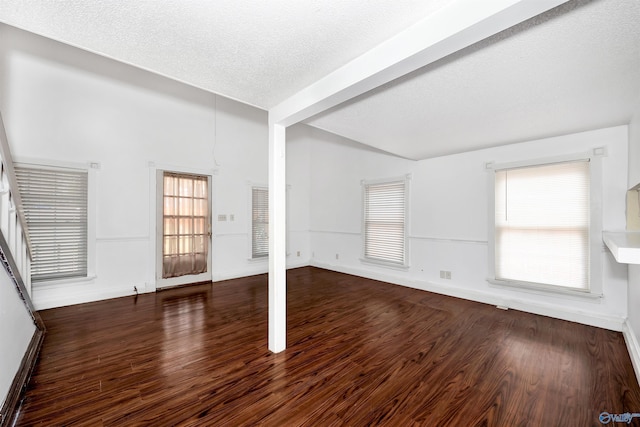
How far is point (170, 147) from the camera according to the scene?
4688 mm

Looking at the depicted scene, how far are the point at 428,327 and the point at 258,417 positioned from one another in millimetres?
2186

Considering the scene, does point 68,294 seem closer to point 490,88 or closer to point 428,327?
point 428,327

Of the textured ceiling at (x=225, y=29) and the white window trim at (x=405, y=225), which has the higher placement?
the textured ceiling at (x=225, y=29)

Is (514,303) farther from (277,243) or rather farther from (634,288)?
(277,243)

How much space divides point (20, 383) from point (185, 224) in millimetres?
3145

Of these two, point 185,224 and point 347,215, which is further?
point 347,215

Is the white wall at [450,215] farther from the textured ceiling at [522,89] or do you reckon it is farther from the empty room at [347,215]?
the textured ceiling at [522,89]

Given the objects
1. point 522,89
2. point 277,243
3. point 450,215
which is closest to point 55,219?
point 277,243

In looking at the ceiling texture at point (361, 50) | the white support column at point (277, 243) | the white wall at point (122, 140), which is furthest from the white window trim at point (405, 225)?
the white support column at point (277, 243)

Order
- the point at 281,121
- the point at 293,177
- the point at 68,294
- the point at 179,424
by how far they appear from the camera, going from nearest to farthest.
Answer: the point at 179,424 < the point at 281,121 < the point at 68,294 < the point at 293,177

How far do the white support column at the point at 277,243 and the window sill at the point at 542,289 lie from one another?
321 centimetres

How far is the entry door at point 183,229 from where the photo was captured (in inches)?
181

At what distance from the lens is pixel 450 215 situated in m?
4.40

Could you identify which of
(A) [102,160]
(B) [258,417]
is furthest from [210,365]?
(A) [102,160]
